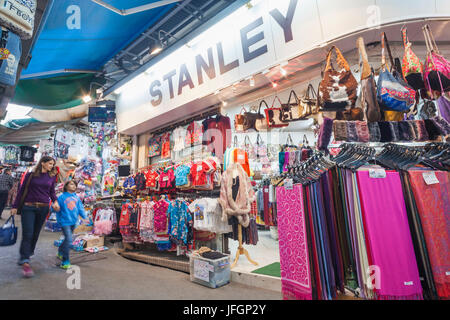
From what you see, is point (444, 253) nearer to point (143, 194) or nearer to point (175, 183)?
point (175, 183)

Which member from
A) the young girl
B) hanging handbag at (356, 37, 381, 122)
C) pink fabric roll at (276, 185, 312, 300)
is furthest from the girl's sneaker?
hanging handbag at (356, 37, 381, 122)

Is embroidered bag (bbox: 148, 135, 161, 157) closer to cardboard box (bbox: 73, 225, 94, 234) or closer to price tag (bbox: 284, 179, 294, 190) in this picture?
cardboard box (bbox: 73, 225, 94, 234)

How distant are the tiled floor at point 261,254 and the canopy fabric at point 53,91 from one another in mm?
5204

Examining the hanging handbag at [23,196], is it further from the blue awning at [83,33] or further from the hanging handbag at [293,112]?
→ the hanging handbag at [293,112]

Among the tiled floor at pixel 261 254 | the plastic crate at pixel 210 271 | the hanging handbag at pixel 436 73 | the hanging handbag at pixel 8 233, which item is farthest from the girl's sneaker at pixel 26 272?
the hanging handbag at pixel 436 73

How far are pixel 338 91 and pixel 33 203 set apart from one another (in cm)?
438

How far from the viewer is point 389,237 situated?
1509 millimetres

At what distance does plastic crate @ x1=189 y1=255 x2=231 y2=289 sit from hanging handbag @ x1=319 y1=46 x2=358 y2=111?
2.35 meters

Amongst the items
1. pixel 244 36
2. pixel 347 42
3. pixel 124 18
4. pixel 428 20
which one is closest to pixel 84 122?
pixel 124 18

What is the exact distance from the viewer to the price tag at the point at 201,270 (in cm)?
304

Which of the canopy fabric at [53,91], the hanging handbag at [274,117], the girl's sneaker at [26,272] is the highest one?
the canopy fabric at [53,91]

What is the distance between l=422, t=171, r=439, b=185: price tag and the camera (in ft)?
5.15

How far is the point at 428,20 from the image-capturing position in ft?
8.09

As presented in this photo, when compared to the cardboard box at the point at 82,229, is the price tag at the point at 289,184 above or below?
above
